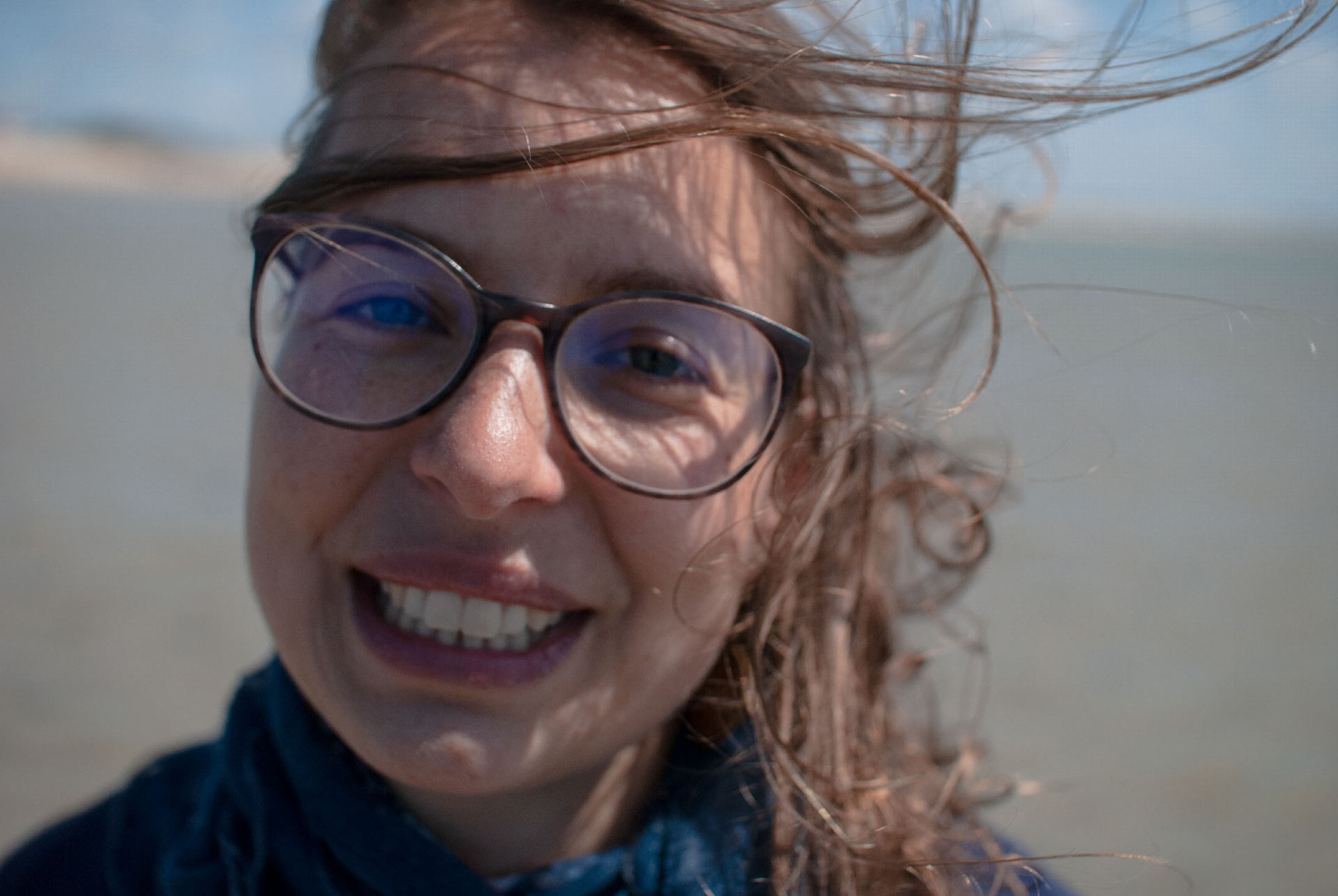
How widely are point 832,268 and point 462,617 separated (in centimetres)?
83

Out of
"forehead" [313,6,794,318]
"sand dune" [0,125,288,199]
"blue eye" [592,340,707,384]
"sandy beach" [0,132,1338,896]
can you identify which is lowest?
"sandy beach" [0,132,1338,896]

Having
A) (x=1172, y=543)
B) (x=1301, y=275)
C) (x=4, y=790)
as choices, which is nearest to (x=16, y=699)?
(x=4, y=790)

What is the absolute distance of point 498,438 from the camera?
1.14m

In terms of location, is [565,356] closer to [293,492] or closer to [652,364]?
[652,364]

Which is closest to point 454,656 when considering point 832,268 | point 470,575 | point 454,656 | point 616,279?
point 454,656

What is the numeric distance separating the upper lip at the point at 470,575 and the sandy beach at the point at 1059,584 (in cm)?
80

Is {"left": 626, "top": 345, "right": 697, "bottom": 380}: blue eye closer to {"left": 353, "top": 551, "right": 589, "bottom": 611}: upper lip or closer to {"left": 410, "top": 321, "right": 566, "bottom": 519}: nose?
{"left": 410, "top": 321, "right": 566, "bottom": 519}: nose

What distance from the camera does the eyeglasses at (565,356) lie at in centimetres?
120

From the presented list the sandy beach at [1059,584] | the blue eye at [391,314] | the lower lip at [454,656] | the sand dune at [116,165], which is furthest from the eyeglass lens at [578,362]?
the sand dune at [116,165]

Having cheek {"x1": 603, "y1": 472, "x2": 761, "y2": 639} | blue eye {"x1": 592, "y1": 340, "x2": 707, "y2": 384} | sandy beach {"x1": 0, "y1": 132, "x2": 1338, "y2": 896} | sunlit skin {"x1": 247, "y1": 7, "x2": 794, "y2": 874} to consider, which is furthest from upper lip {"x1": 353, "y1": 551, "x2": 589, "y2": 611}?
sandy beach {"x1": 0, "y1": 132, "x2": 1338, "y2": 896}

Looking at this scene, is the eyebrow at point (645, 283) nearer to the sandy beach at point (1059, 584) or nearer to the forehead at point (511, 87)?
the forehead at point (511, 87)

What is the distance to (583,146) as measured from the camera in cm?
118

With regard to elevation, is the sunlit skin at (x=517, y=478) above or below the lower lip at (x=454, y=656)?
above

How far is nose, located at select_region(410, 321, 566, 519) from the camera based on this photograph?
3.71 ft
